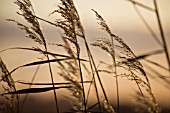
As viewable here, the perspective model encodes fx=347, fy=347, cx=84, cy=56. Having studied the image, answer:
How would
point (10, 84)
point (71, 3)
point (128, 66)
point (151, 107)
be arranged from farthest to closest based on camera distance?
point (10, 84) → point (71, 3) → point (128, 66) → point (151, 107)

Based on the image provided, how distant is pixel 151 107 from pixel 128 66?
1.23 feet

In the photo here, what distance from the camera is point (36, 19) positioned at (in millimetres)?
3102

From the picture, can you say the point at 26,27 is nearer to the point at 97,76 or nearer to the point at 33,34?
the point at 33,34

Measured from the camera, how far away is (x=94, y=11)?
117 inches

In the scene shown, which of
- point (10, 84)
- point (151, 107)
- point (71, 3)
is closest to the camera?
point (151, 107)

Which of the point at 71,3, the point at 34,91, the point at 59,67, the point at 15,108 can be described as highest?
the point at 71,3

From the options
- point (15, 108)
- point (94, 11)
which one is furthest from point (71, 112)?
point (94, 11)

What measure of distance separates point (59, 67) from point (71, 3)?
65 centimetres

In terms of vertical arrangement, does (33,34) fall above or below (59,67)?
above

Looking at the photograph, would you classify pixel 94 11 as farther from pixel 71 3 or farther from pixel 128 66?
pixel 128 66

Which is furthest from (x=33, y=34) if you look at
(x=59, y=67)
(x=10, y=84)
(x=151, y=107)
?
(x=151, y=107)

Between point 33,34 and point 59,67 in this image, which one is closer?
point 59,67

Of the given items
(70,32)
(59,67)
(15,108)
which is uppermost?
(70,32)

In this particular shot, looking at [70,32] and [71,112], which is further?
[70,32]
